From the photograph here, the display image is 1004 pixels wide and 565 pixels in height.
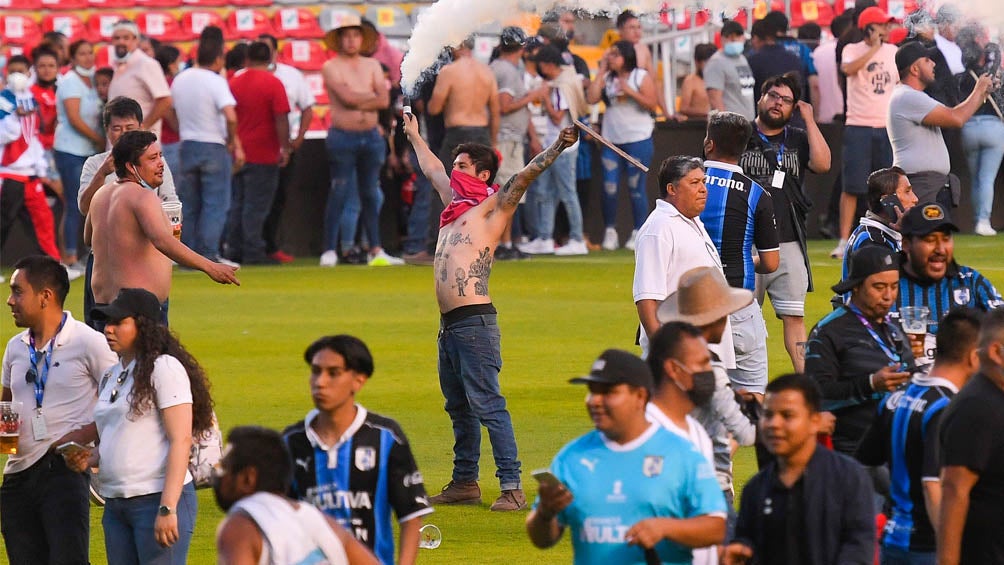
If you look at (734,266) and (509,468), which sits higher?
(734,266)

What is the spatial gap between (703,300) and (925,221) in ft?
4.51

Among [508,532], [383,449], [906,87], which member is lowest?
[508,532]

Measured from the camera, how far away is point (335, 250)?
22.3m

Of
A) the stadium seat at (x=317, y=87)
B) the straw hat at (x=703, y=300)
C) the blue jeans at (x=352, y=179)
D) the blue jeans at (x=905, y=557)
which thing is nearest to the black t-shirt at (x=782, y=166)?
the straw hat at (x=703, y=300)

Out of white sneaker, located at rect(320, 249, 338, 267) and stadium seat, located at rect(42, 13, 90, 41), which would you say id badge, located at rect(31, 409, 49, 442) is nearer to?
white sneaker, located at rect(320, 249, 338, 267)

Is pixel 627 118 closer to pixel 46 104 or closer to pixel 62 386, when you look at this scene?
pixel 46 104

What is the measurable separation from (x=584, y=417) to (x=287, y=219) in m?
11.9

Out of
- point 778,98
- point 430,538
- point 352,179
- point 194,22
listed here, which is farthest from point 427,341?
point 194,22

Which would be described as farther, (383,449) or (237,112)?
(237,112)

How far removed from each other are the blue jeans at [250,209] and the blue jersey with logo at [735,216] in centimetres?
1212

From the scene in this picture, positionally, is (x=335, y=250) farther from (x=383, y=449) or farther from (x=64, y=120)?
(x=383, y=449)

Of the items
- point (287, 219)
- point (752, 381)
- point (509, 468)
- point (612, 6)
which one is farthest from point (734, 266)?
point (287, 219)

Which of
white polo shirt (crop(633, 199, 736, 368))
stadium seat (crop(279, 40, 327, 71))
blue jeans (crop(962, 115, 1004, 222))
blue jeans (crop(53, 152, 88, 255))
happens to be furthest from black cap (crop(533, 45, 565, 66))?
white polo shirt (crop(633, 199, 736, 368))

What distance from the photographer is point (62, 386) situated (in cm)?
768
